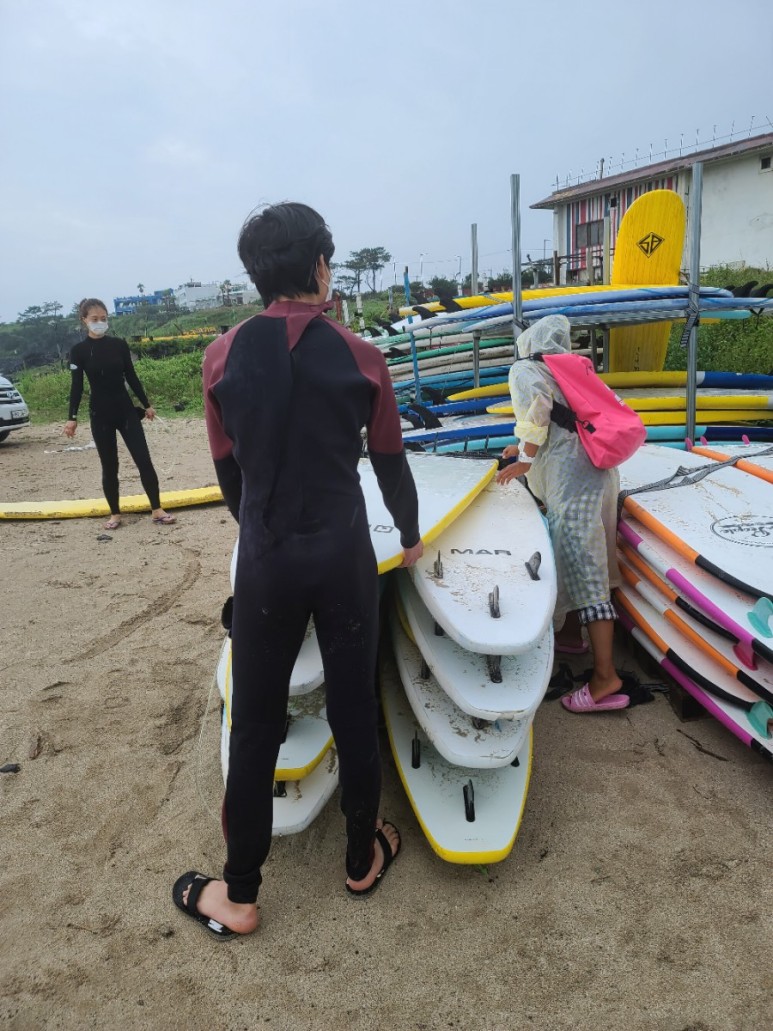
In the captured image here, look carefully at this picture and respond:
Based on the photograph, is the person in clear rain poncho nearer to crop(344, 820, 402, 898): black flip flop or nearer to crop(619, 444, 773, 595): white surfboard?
crop(619, 444, 773, 595): white surfboard

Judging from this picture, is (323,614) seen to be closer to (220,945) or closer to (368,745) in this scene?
(368,745)

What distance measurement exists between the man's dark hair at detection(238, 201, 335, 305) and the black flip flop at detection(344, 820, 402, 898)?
5.21ft

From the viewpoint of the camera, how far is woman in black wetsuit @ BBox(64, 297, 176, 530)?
16.1 feet

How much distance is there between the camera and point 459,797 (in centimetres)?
208

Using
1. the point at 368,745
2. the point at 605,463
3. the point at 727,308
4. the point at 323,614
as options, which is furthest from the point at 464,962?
the point at 727,308

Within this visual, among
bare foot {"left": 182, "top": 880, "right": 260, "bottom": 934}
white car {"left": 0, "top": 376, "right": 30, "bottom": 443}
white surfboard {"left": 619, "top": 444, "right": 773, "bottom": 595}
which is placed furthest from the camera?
white car {"left": 0, "top": 376, "right": 30, "bottom": 443}

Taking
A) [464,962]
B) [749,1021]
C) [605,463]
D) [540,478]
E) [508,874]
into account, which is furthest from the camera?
[540,478]

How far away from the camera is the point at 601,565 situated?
266 centimetres

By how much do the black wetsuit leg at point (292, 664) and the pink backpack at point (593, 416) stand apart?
1.32 metres

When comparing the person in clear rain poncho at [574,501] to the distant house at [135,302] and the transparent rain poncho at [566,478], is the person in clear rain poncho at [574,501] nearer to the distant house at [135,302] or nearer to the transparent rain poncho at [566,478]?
the transparent rain poncho at [566,478]

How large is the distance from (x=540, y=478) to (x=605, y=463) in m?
0.37

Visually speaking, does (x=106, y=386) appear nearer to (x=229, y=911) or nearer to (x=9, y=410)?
(x=229, y=911)

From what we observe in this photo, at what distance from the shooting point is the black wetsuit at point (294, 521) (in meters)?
1.41

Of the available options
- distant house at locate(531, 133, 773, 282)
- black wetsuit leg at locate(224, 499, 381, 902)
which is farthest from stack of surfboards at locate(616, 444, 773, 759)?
distant house at locate(531, 133, 773, 282)
